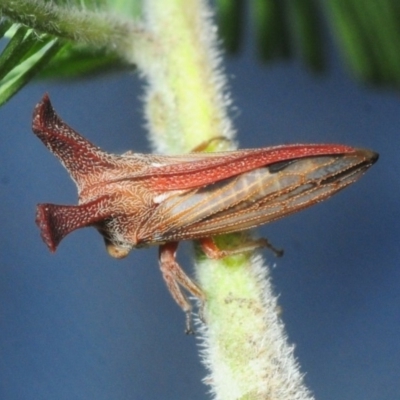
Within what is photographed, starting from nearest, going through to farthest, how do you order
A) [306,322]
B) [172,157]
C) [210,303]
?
[210,303] → [172,157] → [306,322]

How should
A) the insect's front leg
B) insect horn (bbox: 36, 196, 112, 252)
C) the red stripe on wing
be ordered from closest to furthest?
1. insect horn (bbox: 36, 196, 112, 252)
2. the red stripe on wing
3. the insect's front leg

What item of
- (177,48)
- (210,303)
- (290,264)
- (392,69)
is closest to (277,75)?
(290,264)

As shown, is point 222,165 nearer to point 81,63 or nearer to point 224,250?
point 224,250

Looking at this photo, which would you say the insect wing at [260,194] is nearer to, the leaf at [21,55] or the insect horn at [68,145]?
the insect horn at [68,145]

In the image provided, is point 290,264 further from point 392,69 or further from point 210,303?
point 210,303

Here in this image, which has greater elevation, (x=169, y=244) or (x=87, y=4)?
(x=87, y=4)

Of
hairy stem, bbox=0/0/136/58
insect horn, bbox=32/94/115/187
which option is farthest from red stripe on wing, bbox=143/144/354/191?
hairy stem, bbox=0/0/136/58

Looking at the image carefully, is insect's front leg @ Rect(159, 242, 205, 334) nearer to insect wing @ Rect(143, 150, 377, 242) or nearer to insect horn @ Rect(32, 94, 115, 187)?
insect wing @ Rect(143, 150, 377, 242)
